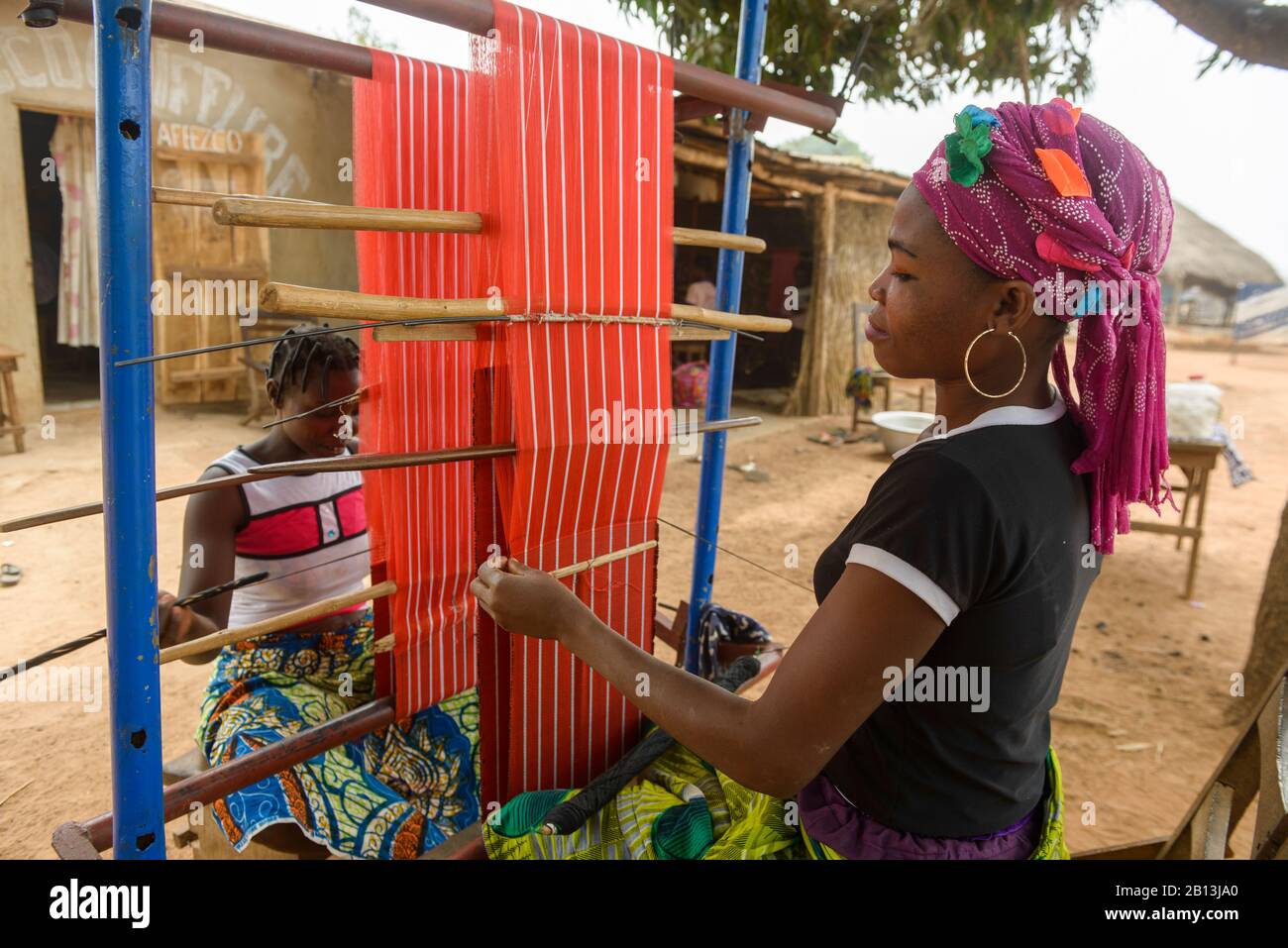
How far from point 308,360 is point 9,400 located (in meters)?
6.62

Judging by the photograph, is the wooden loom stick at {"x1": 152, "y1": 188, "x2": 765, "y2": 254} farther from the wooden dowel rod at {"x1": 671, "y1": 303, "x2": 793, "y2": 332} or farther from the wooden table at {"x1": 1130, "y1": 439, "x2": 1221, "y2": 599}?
the wooden table at {"x1": 1130, "y1": 439, "x2": 1221, "y2": 599}

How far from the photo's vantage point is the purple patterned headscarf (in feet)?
3.68

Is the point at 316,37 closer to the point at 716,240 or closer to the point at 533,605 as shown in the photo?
the point at 716,240

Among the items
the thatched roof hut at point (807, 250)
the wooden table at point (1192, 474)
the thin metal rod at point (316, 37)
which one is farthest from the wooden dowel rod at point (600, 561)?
the thatched roof hut at point (807, 250)

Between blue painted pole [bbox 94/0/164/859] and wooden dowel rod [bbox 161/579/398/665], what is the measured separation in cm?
13

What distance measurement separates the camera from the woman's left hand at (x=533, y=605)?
139 cm

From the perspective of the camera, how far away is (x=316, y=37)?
1.52 meters

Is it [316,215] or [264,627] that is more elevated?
[316,215]

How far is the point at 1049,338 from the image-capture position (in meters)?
1.21

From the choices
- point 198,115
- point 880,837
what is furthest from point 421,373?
point 198,115

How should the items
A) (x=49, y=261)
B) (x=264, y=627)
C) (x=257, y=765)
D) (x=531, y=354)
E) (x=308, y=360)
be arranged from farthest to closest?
(x=49, y=261), (x=308, y=360), (x=257, y=765), (x=264, y=627), (x=531, y=354)

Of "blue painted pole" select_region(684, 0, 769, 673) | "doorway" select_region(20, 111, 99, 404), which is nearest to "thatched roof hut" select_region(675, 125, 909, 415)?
"blue painted pole" select_region(684, 0, 769, 673)

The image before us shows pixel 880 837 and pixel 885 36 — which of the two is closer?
pixel 880 837

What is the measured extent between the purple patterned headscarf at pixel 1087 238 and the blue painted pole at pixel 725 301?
1.00 m
